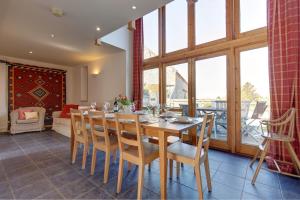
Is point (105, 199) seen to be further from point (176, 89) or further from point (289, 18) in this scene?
point (289, 18)

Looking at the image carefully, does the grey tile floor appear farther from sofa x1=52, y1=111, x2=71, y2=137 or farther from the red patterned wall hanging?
the red patterned wall hanging

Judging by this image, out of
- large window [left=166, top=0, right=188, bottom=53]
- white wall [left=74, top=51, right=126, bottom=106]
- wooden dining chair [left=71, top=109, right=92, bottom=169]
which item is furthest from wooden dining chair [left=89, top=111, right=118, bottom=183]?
large window [left=166, top=0, right=188, bottom=53]

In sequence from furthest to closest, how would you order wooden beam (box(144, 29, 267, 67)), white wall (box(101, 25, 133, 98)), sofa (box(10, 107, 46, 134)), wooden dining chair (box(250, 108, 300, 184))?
sofa (box(10, 107, 46, 134)) < white wall (box(101, 25, 133, 98)) < wooden beam (box(144, 29, 267, 67)) < wooden dining chair (box(250, 108, 300, 184))

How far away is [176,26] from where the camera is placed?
12.8ft

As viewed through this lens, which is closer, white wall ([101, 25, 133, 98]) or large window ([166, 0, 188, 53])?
large window ([166, 0, 188, 53])

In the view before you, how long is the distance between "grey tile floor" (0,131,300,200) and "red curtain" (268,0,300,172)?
53 centimetres

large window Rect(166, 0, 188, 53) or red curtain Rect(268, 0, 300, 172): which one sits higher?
large window Rect(166, 0, 188, 53)

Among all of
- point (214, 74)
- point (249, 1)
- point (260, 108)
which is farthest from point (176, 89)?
point (249, 1)

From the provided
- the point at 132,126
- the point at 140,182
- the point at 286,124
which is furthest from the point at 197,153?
the point at 286,124

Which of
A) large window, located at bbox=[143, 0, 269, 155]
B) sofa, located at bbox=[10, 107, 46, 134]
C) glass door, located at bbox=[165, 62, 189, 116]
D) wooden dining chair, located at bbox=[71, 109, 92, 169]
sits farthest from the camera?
sofa, located at bbox=[10, 107, 46, 134]

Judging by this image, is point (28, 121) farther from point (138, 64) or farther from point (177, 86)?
point (177, 86)

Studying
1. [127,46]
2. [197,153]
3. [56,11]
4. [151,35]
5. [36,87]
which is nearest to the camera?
[197,153]

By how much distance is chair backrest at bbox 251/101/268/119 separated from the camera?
2760mm

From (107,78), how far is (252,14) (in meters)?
3.97
